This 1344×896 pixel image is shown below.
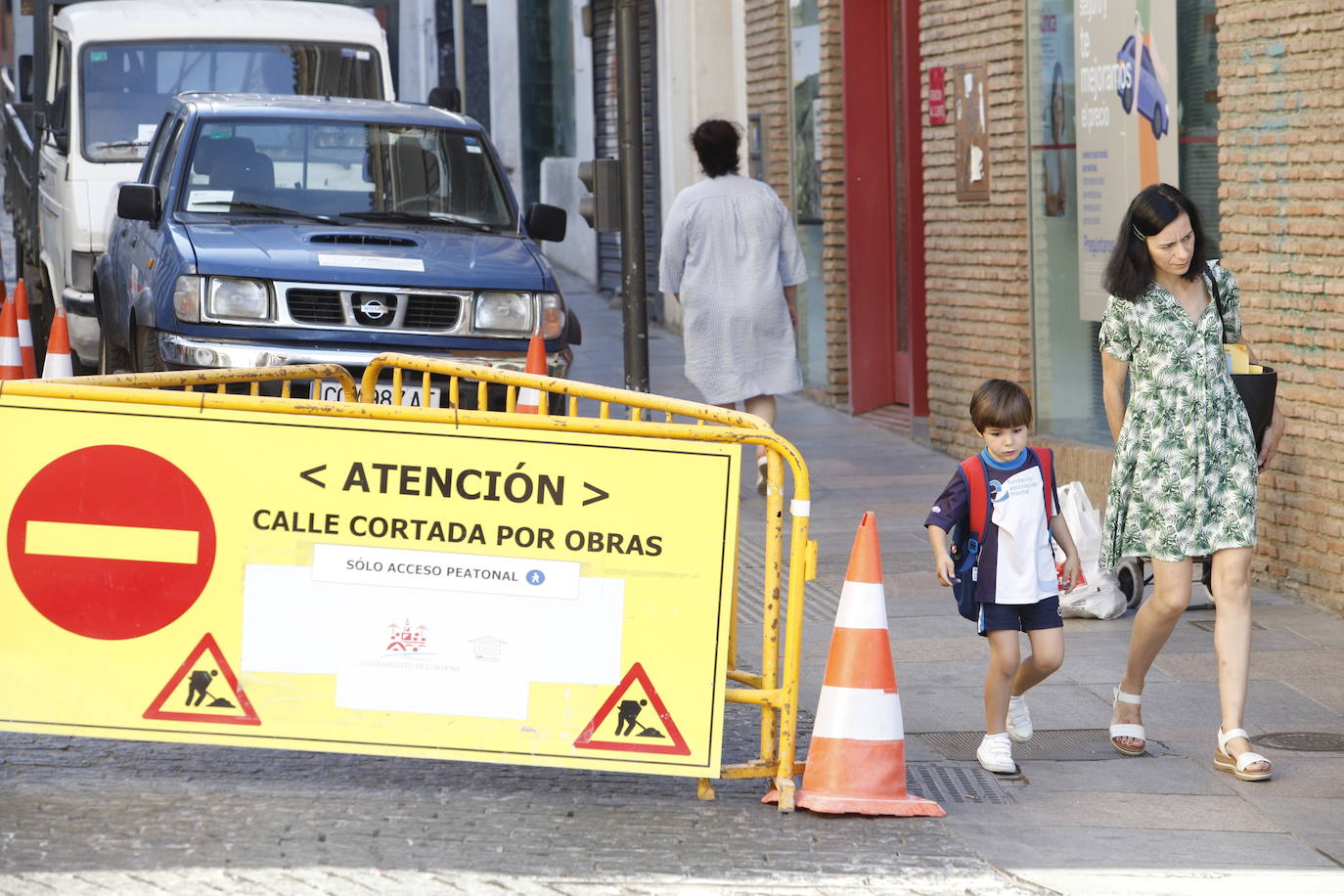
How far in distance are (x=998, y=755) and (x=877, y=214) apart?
855 cm

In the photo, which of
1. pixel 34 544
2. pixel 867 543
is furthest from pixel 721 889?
pixel 34 544

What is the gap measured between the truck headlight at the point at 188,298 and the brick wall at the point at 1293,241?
4664 mm

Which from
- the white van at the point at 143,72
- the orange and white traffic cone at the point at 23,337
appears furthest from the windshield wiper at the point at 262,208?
the white van at the point at 143,72

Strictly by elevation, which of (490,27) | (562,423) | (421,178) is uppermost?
(490,27)

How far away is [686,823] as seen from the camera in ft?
17.2

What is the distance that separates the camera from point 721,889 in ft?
15.4

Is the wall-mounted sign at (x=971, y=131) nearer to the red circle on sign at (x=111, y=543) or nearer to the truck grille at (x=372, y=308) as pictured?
the truck grille at (x=372, y=308)

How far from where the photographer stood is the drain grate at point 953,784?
5.62m

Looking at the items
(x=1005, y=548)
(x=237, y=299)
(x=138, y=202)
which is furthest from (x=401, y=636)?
(x=138, y=202)

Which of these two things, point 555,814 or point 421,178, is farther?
point 421,178

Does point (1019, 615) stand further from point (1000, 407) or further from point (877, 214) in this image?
point (877, 214)

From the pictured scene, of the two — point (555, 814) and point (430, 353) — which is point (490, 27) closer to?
point (430, 353)

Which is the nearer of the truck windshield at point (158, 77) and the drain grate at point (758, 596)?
the drain grate at point (758, 596)

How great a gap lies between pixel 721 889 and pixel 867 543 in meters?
1.08
